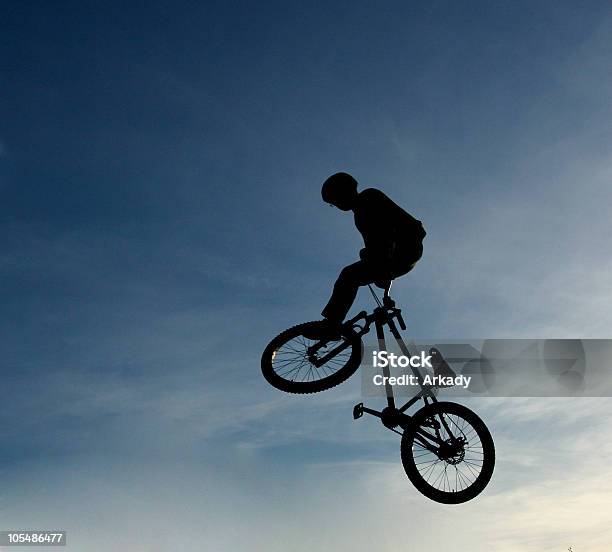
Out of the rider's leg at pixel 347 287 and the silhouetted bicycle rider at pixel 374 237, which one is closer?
the silhouetted bicycle rider at pixel 374 237

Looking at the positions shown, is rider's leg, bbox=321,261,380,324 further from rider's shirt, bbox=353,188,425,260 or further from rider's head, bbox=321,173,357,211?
rider's head, bbox=321,173,357,211

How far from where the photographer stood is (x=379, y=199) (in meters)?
8.05

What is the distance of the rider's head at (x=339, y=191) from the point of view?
8.02 m

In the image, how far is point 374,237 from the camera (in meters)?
8.01

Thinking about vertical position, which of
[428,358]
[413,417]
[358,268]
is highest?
[358,268]

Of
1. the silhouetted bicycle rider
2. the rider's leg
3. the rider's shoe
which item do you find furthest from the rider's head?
the rider's shoe

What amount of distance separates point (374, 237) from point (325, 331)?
158cm

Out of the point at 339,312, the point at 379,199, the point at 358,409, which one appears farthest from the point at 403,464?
the point at 379,199

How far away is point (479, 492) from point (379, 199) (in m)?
4.20

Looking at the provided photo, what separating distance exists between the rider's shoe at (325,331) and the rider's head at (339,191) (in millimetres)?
1721

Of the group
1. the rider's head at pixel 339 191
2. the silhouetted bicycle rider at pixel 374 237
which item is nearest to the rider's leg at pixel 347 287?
the silhouetted bicycle rider at pixel 374 237

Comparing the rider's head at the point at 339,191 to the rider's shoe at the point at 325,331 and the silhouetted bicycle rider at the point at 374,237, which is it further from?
the rider's shoe at the point at 325,331

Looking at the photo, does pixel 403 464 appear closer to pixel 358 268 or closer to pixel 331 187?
pixel 358 268

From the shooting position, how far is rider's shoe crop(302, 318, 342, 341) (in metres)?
8.34
